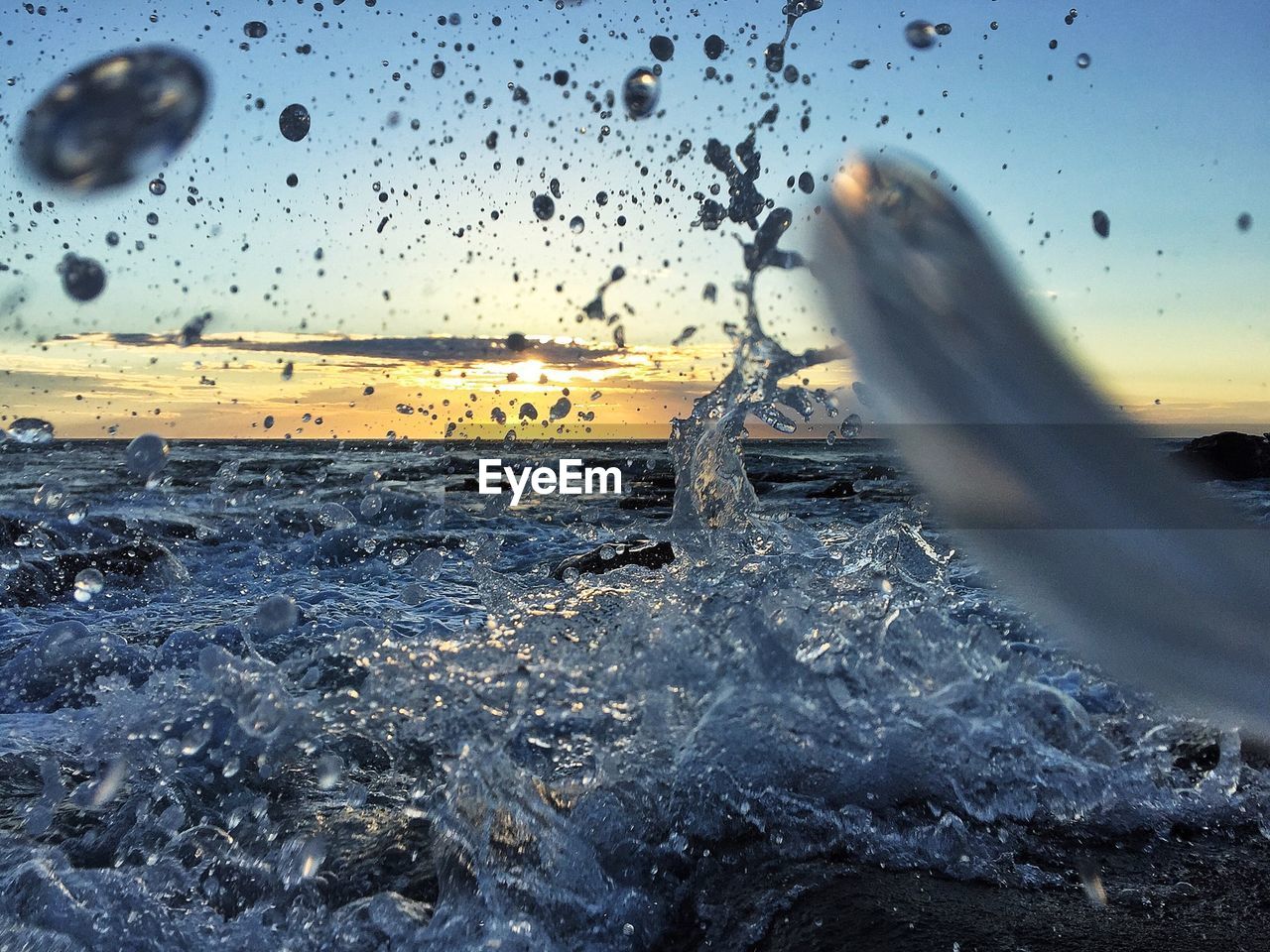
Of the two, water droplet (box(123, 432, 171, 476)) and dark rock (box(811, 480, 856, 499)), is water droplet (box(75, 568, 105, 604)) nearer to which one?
water droplet (box(123, 432, 171, 476))

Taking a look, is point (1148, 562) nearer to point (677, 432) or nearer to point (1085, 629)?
point (1085, 629)

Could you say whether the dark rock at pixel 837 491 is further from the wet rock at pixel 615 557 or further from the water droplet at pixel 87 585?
the water droplet at pixel 87 585

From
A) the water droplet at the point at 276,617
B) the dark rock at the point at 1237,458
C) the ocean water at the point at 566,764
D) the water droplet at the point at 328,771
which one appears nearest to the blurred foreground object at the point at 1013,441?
the ocean water at the point at 566,764

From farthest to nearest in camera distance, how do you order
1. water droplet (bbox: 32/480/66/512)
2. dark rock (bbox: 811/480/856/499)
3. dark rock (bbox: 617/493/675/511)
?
1. dark rock (bbox: 811/480/856/499)
2. dark rock (bbox: 617/493/675/511)
3. water droplet (bbox: 32/480/66/512)

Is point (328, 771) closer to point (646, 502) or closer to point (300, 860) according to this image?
point (300, 860)

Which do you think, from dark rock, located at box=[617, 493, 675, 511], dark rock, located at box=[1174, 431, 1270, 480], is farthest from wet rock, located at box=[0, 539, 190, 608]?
dark rock, located at box=[1174, 431, 1270, 480]

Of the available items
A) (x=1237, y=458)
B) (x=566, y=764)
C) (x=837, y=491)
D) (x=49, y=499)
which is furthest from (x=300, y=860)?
(x=1237, y=458)

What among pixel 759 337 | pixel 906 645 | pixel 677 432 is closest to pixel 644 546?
pixel 677 432
